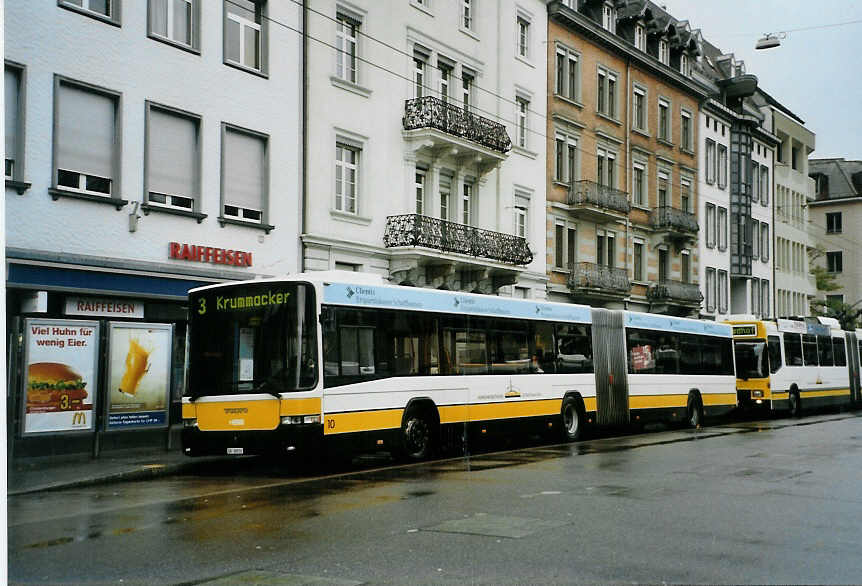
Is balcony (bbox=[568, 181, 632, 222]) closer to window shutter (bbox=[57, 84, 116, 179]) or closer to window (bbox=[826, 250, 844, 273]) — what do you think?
window shutter (bbox=[57, 84, 116, 179])

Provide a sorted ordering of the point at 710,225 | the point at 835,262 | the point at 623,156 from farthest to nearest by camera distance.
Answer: the point at 835,262 < the point at 710,225 < the point at 623,156

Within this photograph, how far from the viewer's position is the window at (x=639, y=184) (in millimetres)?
43812

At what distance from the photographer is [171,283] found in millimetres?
21219

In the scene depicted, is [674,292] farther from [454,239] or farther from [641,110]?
[454,239]

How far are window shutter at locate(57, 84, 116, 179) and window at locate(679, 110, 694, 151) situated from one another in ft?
110

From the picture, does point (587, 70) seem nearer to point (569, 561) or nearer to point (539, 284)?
point (539, 284)

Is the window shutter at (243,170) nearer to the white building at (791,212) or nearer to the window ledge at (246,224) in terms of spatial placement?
the window ledge at (246,224)

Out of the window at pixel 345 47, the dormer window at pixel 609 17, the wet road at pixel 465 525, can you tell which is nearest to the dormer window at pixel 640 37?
the dormer window at pixel 609 17

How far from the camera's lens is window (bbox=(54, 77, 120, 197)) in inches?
755

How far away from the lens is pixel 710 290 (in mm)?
50781

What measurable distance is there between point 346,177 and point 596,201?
14813 mm

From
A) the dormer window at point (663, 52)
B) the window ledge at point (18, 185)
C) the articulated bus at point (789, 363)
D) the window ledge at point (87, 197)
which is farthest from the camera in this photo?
the dormer window at point (663, 52)

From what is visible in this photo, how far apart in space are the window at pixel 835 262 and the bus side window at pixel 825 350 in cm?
5233

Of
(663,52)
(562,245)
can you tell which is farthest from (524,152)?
(663,52)
